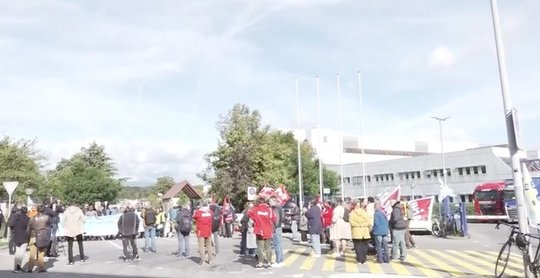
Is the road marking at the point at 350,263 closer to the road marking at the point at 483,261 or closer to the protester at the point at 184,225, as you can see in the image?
the road marking at the point at 483,261

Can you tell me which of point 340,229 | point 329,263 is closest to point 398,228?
point 329,263

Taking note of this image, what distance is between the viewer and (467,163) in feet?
254

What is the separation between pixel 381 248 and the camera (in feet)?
49.3

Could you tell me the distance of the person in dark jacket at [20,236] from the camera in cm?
1449

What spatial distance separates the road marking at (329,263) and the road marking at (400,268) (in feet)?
5.13

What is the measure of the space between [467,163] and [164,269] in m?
70.1

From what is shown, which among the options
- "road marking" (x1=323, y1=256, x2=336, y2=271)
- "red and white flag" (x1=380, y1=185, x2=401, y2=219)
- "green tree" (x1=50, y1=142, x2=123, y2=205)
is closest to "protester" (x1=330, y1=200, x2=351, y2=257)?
"road marking" (x1=323, y1=256, x2=336, y2=271)

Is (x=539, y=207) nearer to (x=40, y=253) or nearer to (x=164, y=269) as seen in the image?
(x=164, y=269)

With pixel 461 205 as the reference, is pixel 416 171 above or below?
above

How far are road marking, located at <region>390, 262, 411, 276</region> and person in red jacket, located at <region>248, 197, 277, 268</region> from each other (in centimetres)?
323

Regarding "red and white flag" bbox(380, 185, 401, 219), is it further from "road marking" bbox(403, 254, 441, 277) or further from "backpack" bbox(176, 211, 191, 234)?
"backpack" bbox(176, 211, 191, 234)

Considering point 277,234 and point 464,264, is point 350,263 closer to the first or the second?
point 277,234

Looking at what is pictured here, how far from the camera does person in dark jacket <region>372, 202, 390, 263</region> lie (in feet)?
49.1

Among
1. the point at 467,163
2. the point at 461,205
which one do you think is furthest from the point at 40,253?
the point at 467,163
